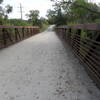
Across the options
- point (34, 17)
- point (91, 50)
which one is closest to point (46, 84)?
point (91, 50)

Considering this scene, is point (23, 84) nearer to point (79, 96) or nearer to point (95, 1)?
point (79, 96)

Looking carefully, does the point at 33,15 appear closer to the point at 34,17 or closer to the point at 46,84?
the point at 34,17

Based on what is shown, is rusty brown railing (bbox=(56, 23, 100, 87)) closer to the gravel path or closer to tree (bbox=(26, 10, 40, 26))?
the gravel path

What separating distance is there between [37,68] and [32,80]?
0.95 meters

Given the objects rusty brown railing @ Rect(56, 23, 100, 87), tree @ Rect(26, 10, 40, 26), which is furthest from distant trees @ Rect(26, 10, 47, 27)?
rusty brown railing @ Rect(56, 23, 100, 87)

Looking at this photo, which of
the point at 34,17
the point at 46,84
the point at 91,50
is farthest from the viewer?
the point at 34,17

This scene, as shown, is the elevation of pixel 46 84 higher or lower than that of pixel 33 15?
lower

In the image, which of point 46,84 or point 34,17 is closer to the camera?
point 46,84

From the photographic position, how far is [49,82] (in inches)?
124

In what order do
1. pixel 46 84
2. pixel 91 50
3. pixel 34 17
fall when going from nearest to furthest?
pixel 46 84
pixel 91 50
pixel 34 17

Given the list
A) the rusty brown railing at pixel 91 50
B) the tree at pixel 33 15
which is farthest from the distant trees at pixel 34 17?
the rusty brown railing at pixel 91 50

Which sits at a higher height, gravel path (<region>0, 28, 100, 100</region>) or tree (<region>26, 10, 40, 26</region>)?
tree (<region>26, 10, 40, 26</region>)

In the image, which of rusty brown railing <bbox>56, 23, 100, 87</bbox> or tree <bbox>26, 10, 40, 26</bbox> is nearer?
rusty brown railing <bbox>56, 23, 100, 87</bbox>

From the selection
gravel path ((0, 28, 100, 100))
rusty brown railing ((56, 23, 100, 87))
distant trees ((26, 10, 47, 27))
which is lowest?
gravel path ((0, 28, 100, 100))
